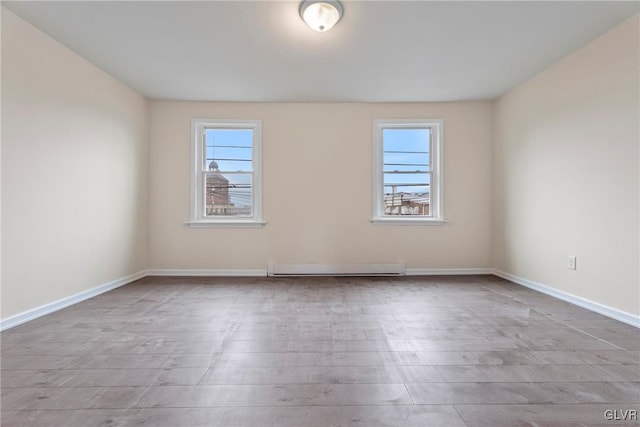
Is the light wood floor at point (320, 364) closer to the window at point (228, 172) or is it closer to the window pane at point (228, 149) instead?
the window at point (228, 172)

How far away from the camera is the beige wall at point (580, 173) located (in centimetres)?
232

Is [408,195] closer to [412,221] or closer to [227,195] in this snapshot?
[412,221]

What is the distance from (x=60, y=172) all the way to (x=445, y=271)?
434 centimetres

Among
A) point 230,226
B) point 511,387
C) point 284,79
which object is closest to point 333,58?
point 284,79

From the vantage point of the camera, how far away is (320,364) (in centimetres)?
167

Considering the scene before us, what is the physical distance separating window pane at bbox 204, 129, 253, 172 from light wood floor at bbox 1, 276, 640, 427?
1.91 meters

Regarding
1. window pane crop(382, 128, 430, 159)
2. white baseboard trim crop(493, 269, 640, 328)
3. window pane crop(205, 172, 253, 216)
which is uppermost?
window pane crop(382, 128, 430, 159)

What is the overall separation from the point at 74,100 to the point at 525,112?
463 centimetres

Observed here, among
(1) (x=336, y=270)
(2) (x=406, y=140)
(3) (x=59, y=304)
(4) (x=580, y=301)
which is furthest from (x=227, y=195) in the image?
(4) (x=580, y=301)

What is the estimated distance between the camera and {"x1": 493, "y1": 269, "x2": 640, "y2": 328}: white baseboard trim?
229cm

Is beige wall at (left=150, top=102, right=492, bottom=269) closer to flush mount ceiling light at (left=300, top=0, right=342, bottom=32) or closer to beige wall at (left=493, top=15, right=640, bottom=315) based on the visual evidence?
beige wall at (left=493, top=15, right=640, bottom=315)

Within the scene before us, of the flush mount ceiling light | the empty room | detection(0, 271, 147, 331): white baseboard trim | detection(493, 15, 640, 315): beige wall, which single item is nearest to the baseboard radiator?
the empty room

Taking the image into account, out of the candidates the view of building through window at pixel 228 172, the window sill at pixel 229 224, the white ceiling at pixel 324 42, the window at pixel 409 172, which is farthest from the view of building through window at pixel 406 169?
the view of building through window at pixel 228 172

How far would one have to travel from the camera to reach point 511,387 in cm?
146
